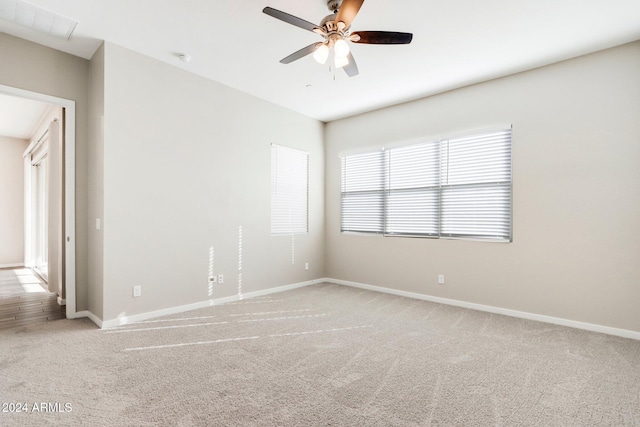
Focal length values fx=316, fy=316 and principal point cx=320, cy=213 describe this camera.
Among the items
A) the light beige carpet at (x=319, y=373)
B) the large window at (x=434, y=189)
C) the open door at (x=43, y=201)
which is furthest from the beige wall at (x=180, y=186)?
the open door at (x=43, y=201)

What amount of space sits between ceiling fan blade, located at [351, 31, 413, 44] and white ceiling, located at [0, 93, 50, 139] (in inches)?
200

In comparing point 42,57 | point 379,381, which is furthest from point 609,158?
point 42,57

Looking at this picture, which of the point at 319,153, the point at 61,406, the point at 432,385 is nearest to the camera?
the point at 61,406

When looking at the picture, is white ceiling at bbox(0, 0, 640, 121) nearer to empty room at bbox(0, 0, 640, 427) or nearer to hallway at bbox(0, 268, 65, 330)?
empty room at bbox(0, 0, 640, 427)

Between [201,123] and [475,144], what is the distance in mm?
3617

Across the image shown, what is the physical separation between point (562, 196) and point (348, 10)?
310cm

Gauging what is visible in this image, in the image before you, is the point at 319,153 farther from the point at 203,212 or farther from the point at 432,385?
the point at 432,385

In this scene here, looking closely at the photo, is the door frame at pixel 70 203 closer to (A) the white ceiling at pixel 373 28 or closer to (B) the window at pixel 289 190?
(A) the white ceiling at pixel 373 28

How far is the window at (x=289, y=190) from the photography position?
16.8 ft

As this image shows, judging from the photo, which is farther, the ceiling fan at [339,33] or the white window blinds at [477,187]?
the white window blinds at [477,187]

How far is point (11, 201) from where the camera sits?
7.35 meters

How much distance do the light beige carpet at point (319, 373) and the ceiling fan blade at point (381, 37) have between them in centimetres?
258

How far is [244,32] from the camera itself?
306 cm

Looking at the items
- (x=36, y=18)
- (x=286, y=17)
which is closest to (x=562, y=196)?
(x=286, y=17)
